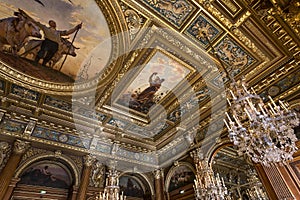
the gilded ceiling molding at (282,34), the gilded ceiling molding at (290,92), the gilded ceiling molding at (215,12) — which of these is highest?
the gilded ceiling molding at (215,12)

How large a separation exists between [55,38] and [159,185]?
8.01m

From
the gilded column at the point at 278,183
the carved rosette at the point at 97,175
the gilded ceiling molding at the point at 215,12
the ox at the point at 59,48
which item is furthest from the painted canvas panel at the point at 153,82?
the gilded column at the point at 278,183

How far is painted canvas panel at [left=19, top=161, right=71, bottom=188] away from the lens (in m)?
6.86

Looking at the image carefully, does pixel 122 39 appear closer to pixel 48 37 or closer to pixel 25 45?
pixel 48 37

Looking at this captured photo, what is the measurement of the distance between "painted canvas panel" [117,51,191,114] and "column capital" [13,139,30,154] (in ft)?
12.3

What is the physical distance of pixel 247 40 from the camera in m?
5.18

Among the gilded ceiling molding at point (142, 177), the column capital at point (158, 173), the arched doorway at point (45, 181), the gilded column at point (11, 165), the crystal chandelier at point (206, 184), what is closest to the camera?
the gilded column at point (11, 165)

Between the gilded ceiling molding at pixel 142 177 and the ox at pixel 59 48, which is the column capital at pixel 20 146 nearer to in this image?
the ox at pixel 59 48

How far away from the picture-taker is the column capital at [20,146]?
6426 millimetres

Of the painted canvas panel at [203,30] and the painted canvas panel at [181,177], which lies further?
the painted canvas panel at [181,177]

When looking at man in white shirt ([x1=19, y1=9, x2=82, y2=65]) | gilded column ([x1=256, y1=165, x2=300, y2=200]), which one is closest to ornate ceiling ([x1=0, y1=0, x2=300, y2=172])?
man in white shirt ([x1=19, y1=9, x2=82, y2=65])

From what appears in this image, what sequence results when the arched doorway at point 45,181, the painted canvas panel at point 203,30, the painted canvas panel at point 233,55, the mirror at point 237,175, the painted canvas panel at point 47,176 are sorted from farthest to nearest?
the mirror at point 237,175, the painted canvas panel at point 47,176, the arched doorway at point 45,181, the painted canvas panel at point 233,55, the painted canvas panel at point 203,30

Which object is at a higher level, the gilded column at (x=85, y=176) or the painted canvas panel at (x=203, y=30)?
the painted canvas panel at (x=203, y=30)

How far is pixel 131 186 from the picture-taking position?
9.25 m
